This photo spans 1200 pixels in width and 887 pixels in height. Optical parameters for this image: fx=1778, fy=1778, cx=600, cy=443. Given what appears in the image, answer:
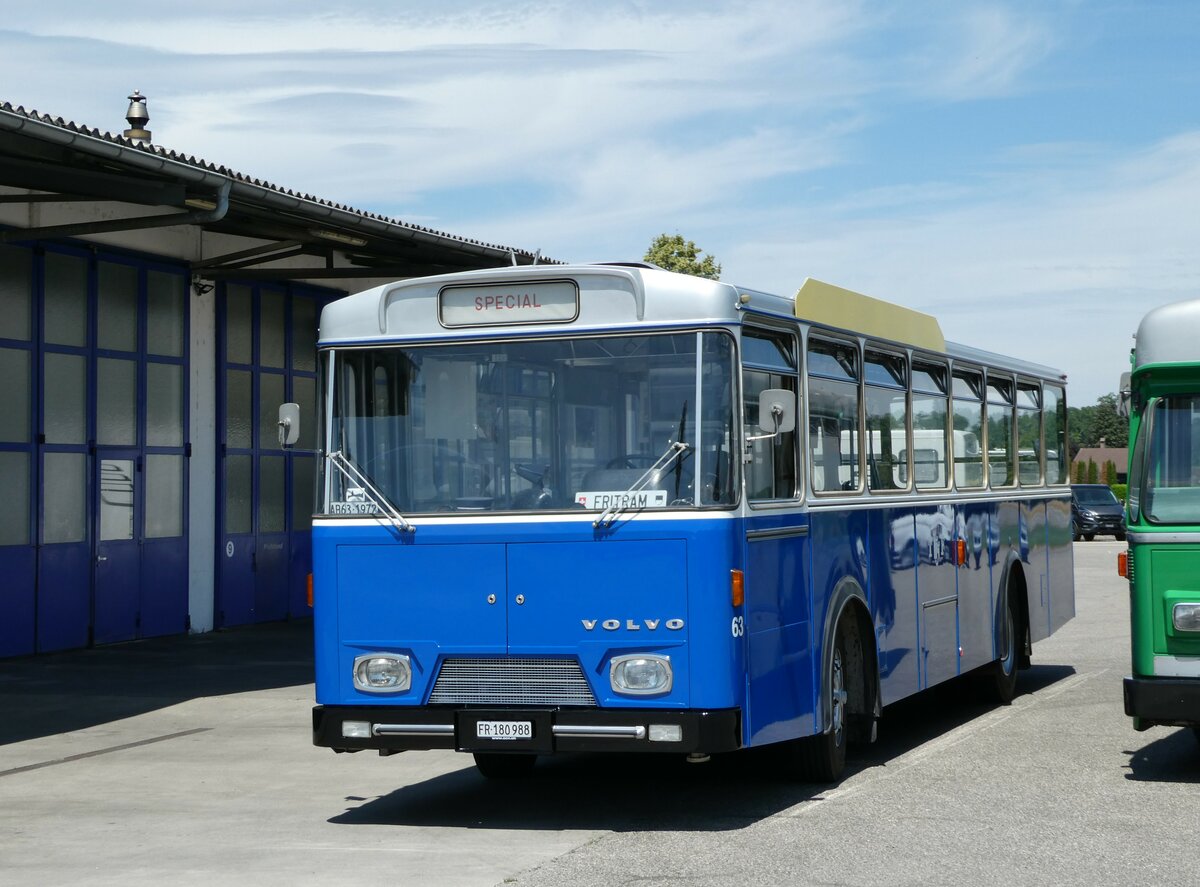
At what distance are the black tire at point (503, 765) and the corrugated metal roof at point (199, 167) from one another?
9.94ft

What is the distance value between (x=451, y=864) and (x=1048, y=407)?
31.3 feet

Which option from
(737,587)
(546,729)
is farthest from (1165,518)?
(546,729)

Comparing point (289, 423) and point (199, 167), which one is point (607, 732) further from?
point (199, 167)

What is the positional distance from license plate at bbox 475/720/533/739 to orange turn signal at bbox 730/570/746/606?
3.72ft

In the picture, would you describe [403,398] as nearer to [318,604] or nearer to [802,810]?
[318,604]

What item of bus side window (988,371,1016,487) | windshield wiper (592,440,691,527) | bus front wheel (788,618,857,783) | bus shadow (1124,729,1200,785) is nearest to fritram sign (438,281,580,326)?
windshield wiper (592,440,691,527)

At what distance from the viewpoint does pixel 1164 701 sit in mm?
9523

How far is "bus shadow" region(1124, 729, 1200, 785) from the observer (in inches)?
395

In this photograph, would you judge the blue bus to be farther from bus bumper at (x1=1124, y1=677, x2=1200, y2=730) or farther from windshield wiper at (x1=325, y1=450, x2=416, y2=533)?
bus bumper at (x1=1124, y1=677, x2=1200, y2=730)

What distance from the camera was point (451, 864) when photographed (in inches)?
309

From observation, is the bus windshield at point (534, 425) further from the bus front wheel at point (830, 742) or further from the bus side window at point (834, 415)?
the bus front wheel at point (830, 742)

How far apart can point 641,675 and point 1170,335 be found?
3.74 metres

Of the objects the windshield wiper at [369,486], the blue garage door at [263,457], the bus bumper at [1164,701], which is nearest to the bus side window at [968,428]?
the bus bumper at [1164,701]

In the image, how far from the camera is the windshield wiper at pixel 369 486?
29.0 feet
